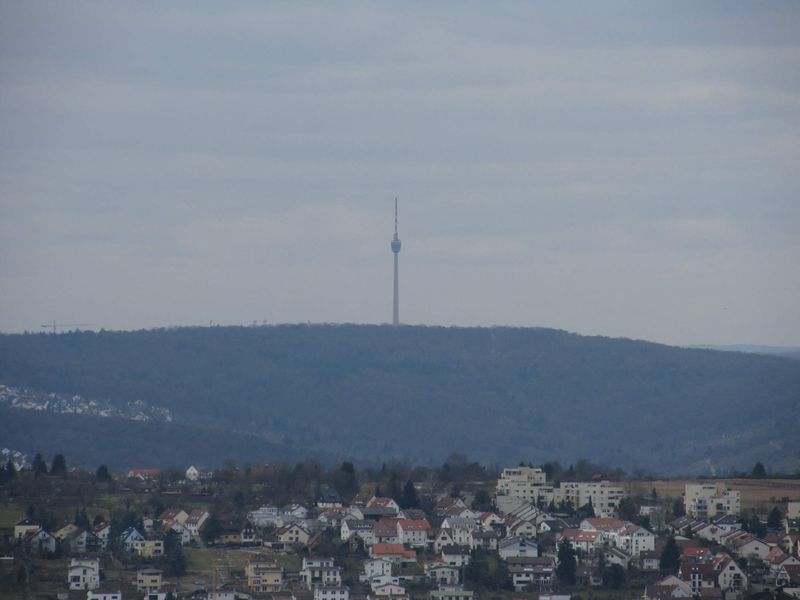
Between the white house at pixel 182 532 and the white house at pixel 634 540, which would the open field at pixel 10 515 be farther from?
the white house at pixel 634 540

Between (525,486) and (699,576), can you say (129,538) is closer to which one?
(525,486)

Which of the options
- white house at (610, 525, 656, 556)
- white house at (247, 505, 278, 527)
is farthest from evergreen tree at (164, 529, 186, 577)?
white house at (610, 525, 656, 556)

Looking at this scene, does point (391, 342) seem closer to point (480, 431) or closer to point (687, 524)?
point (480, 431)

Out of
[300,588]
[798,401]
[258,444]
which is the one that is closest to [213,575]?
[300,588]

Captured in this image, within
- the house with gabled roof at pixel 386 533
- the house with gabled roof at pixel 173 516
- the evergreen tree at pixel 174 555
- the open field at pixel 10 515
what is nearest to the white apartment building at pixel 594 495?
the house with gabled roof at pixel 386 533

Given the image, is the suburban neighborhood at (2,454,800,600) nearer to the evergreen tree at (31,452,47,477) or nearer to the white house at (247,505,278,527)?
the white house at (247,505,278,527)

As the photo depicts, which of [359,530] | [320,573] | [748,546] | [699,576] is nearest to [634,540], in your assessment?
[748,546]
